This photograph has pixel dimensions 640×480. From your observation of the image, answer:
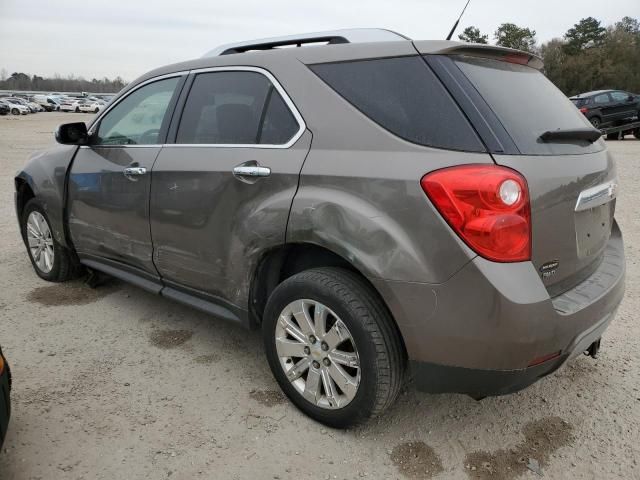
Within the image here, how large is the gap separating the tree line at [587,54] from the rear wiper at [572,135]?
40439 mm

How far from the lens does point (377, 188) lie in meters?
2.11

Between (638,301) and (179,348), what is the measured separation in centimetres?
330

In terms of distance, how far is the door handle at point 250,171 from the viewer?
2.51 meters

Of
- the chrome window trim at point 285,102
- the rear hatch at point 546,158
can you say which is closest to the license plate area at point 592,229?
the rear hatch at point 546,158

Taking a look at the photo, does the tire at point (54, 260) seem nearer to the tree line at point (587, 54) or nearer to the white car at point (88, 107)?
the tree line at point (587, 54)

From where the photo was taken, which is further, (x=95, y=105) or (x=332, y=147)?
(x=95, y=105)

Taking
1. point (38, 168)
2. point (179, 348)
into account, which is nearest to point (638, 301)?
point (179, 348)

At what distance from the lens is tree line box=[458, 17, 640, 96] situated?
4350 cm

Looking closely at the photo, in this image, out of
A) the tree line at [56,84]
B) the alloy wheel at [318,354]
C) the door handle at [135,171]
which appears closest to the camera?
the alloy wheel at [318,354]

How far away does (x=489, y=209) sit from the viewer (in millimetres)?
1925

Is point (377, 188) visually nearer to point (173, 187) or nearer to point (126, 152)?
point (173, 187)

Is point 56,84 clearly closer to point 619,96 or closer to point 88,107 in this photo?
point 88,107

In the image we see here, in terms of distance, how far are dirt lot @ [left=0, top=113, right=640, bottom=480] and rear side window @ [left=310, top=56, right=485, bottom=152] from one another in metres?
1.37

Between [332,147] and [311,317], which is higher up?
[332,147]
